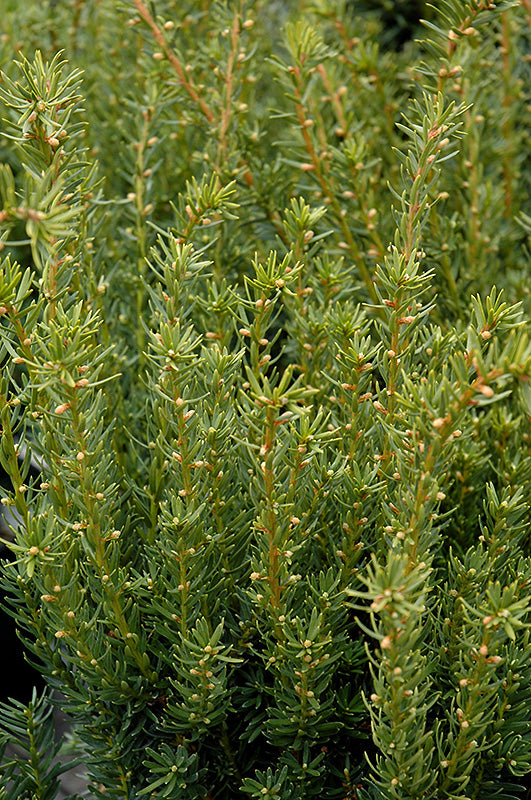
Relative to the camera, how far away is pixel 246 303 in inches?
28.1

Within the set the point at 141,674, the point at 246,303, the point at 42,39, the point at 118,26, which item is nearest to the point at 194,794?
the point at 141,674

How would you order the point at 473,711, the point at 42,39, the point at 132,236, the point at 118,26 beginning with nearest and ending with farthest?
the point at 473,711, the point at 132,236, the point at 118,26, the point at 42,39

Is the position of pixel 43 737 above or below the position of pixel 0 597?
above

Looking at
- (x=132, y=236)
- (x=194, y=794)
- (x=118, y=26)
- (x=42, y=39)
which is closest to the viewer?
(x=194, y=794)

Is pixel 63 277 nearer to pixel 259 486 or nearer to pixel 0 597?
pixel 259 486

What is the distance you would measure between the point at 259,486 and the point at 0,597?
683 mm

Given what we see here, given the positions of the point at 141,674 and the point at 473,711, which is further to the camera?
the point at 141,674

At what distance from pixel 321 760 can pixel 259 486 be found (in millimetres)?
319

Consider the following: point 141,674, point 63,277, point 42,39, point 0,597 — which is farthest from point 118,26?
point 141,674

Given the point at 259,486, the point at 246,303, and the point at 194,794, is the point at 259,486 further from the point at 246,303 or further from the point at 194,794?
the point at 194,794

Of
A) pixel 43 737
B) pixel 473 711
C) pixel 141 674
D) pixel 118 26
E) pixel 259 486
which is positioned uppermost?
pixel 118 26

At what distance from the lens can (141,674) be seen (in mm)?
833

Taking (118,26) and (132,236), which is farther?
(118,26)

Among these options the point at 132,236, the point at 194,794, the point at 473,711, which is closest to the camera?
the point at 473,711
